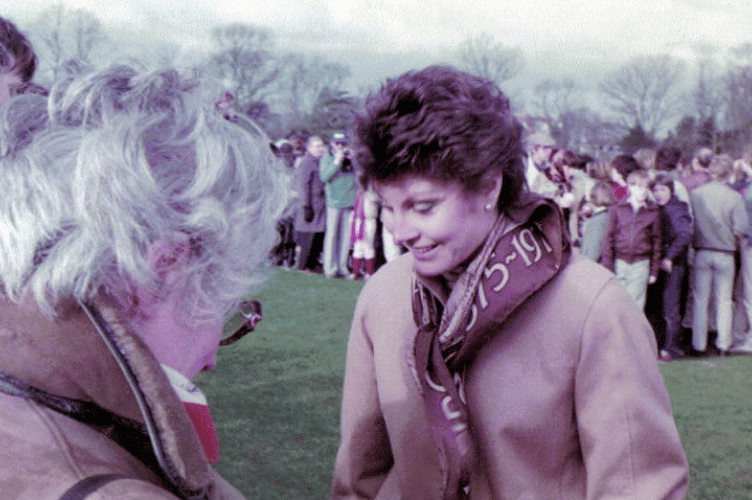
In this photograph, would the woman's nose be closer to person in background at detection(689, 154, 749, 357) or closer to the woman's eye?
the woman's eye

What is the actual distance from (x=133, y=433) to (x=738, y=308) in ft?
28.0

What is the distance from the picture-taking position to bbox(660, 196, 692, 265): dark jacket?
7.79 m

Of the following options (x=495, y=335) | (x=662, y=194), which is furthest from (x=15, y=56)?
(x=662, y=194)

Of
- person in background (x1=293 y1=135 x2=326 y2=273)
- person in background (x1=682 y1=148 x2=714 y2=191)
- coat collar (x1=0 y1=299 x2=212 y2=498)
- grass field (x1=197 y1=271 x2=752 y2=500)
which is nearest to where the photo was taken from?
coat collar (x1=0 y1=299 x2=212 y2=498)

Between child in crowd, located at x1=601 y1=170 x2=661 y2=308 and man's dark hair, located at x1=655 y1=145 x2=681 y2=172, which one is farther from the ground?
man's dark hair, located at x1=655 y1=145 x2=681 y2=172

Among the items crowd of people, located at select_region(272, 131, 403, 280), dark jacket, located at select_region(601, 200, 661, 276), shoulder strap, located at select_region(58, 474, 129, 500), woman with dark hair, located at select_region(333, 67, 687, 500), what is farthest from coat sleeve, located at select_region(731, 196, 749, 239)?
shoulder strap, located at select_region(58, 474, 129, 500)

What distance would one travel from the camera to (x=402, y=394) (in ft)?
7.09

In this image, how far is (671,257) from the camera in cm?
791

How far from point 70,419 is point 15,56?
6.41ft

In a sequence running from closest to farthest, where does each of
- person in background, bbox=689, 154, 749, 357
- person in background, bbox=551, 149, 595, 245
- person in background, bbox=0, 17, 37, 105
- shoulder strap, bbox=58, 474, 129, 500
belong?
shoulder strap, bbox=58, 474, 129, 500, person in background, bbox=0, 17, 37, 105, person in background, bbox=689, 154, 749, 357, person in background, bbox=551, 149, 595, 245

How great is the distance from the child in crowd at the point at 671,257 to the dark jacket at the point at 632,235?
0.81 feet

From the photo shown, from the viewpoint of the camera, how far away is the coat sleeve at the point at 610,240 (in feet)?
25.2

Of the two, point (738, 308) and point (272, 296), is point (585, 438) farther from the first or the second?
point (272, 296)

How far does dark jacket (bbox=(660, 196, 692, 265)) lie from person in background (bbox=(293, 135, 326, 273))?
238 inches
